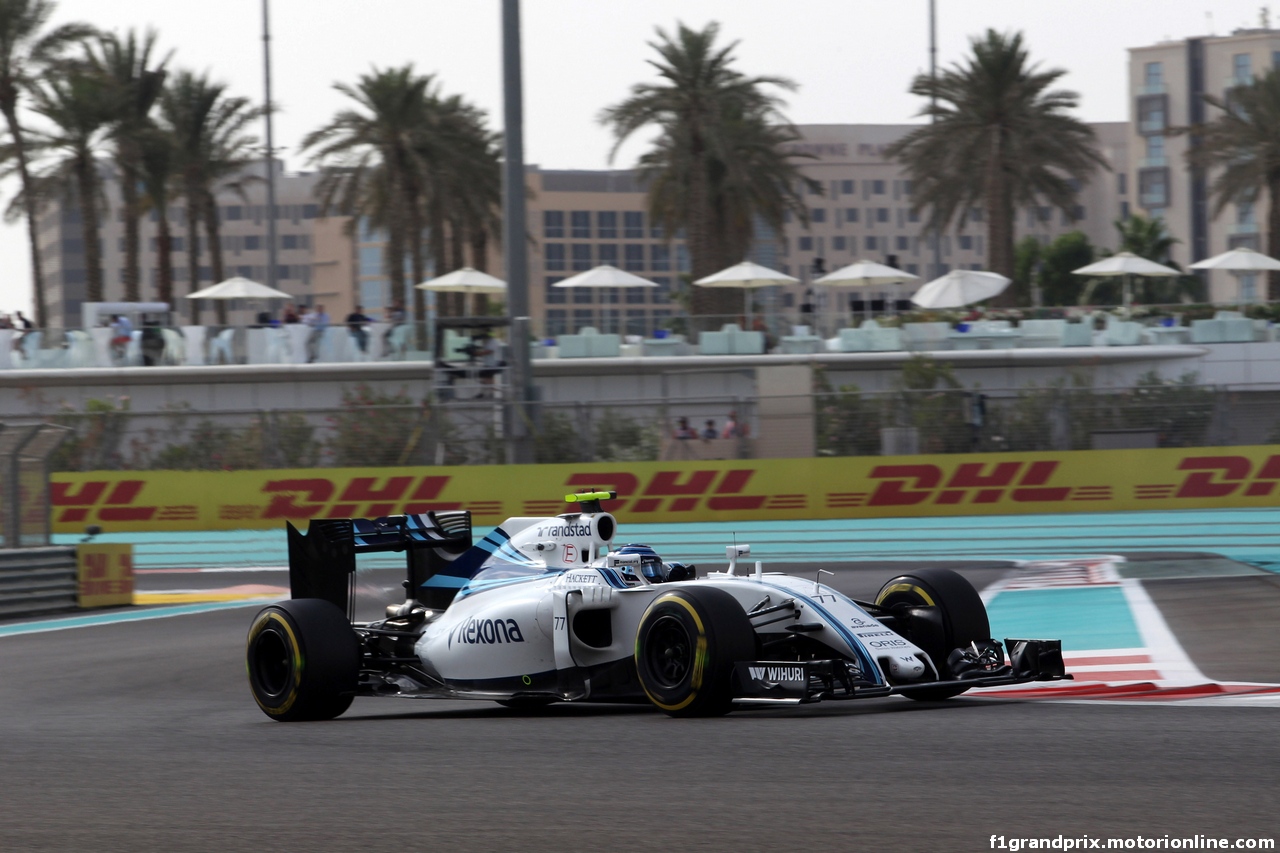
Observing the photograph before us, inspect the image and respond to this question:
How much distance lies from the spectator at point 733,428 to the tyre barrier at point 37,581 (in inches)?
373

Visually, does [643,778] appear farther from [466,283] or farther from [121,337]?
[466,283]

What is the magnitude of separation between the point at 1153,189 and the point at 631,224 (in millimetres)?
52545

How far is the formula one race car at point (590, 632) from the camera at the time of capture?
7.61 m

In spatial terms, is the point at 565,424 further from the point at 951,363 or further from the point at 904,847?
the point at 904,847

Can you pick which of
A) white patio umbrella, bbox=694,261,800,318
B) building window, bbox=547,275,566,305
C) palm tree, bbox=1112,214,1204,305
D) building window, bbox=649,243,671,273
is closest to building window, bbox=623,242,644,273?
building window, bbox=649,243,671,273

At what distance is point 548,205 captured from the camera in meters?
151

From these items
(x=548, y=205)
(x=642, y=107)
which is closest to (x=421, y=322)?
(x=642, y=107)

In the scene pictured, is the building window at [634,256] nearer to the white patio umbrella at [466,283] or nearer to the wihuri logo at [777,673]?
the white patio umbrella at [466,283]

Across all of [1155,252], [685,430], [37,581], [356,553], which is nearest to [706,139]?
[685,430]

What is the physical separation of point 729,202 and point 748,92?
3.12 metres

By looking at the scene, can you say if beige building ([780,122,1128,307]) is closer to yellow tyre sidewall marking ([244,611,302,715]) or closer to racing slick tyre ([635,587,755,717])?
yellow tyre sidewall marking ([244,611,302,715])

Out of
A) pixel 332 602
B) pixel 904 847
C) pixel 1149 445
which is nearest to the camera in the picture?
pixel 904 847

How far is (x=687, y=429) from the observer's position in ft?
78.1

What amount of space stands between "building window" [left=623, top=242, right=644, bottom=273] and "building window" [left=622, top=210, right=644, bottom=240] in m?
0.82
